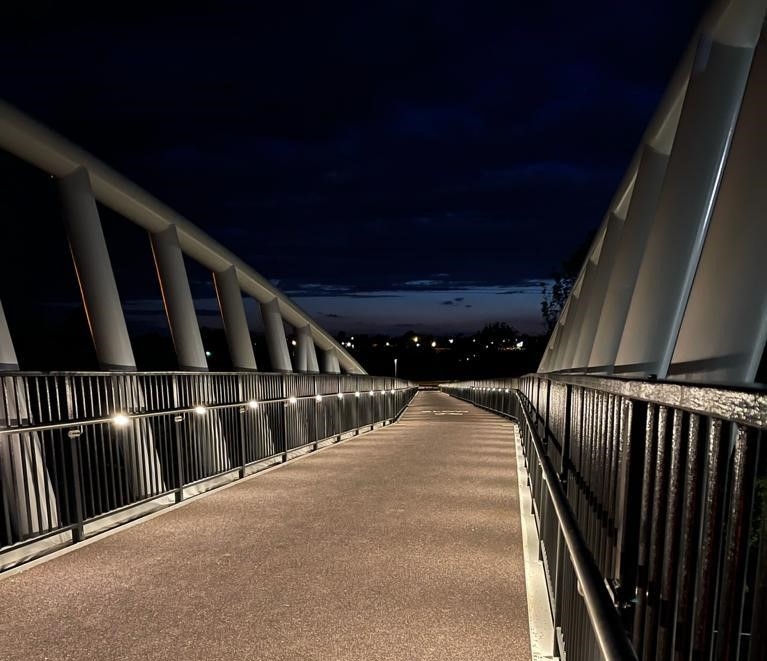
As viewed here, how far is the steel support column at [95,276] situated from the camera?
12805 millimetres

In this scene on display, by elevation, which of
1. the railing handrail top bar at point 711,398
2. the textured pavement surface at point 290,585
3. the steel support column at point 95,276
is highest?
the steel support column at point 95,276

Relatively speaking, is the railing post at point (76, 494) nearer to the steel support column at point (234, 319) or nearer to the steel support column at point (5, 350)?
the steel support column at point (5, 350)

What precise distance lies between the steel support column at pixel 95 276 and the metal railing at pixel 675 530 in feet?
38.6

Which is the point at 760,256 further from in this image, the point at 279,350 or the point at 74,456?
the point at 279,350

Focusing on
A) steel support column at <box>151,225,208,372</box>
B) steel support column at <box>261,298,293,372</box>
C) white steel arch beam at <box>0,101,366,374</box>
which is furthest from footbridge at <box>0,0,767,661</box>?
steel support column at <box>261,298,293,372</box>

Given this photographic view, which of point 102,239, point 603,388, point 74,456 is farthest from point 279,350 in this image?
point 603,388

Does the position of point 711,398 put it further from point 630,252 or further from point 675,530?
point 630,252

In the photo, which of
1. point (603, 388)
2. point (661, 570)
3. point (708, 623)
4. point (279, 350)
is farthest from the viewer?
point (279, 350)

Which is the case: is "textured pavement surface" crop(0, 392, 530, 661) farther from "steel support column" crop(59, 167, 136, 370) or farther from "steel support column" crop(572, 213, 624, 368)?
"steel support column" crop(572, 213, 624, 368)

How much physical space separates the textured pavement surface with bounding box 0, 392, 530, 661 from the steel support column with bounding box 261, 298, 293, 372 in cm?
1776

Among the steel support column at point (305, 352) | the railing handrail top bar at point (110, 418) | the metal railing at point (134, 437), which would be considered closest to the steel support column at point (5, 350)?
the metal railing at point (134, 437)

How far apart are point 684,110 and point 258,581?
6939mm

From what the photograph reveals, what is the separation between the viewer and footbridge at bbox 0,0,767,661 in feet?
5.62

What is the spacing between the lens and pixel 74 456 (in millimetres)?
6332
